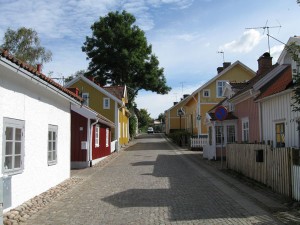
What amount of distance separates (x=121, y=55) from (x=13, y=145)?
4101 centimetres

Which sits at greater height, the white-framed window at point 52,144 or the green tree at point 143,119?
the green tree at point 143,119

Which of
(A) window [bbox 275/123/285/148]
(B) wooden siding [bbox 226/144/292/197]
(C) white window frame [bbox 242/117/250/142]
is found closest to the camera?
(B) wooden siding [bbox 226/144/292/197]

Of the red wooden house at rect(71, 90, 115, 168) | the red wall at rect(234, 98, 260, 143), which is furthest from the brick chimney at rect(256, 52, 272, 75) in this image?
the red wooden house at rect(71, 90, 115, 168)

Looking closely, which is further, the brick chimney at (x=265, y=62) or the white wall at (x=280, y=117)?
the brick chimney at (x=265, y=62)

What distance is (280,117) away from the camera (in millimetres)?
15297

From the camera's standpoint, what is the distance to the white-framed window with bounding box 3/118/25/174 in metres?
8.55

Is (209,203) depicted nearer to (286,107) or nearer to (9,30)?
(286,107)

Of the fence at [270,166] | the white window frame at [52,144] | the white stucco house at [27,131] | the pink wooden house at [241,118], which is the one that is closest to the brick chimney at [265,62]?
the pink wooden house at [241,118]

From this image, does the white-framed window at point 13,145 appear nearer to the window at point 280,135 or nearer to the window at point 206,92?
the window at point 280,135

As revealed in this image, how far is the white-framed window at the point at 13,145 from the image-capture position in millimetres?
8555

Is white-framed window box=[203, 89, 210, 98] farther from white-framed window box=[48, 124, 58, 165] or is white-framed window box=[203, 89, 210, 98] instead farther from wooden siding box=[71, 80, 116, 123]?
white-framed window box=[48, 124, 58, 165]

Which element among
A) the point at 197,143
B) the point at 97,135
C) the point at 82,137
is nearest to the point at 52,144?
the point at 82,137

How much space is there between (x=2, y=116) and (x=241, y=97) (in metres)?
15.2

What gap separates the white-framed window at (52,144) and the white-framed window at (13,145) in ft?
8.87
